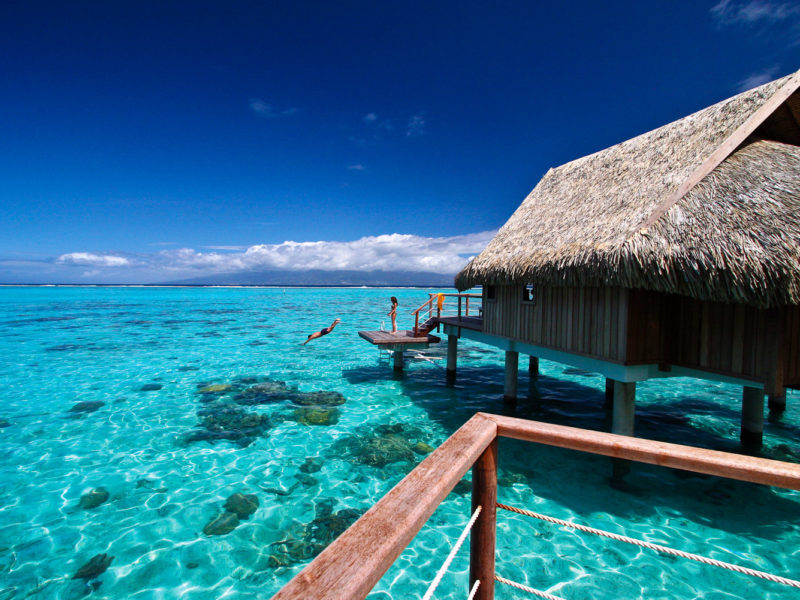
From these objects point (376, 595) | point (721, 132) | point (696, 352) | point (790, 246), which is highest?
point (721, 132)

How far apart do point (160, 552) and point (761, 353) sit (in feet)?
30.1

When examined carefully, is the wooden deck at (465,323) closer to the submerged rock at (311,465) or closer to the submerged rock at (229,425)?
the submerged rock at (311,465)

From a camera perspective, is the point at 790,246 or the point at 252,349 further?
the point at 252,349

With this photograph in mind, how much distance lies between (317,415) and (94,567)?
590 centimetres

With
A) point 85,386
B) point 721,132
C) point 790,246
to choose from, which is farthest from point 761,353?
point 85,386

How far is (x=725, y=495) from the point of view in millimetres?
7160

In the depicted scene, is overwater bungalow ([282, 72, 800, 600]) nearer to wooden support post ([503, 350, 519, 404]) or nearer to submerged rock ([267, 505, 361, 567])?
wooden support post ([503, 350, 519, 404])

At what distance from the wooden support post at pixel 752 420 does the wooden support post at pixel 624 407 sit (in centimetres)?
376

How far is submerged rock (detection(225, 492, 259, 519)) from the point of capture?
6.87 m

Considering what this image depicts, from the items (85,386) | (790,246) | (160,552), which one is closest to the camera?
(790,246)

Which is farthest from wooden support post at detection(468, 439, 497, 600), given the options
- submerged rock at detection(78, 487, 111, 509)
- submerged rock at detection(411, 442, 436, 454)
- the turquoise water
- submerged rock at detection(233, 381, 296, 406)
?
submerged rock at detection(233, 381, 296, 406)

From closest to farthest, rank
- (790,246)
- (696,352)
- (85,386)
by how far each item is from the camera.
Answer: (790,246) < (696,352) < (85,386)

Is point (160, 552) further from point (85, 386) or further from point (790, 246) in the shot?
point (85, 386)

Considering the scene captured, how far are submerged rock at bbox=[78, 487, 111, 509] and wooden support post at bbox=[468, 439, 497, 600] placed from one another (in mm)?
7793
